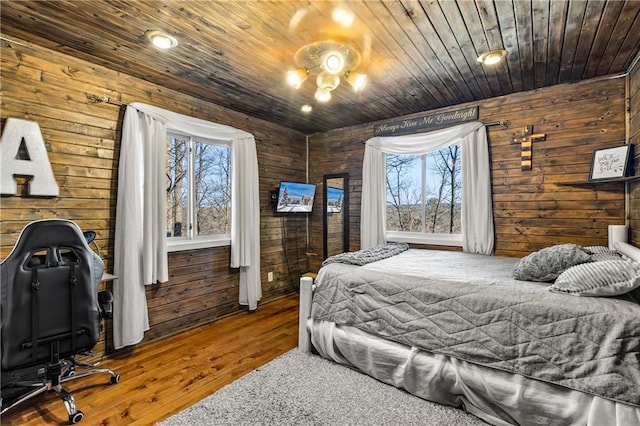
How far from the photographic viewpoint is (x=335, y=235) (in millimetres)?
4539

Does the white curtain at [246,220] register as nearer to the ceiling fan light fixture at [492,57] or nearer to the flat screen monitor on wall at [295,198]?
the flat screen monitor on wall at [295,198]

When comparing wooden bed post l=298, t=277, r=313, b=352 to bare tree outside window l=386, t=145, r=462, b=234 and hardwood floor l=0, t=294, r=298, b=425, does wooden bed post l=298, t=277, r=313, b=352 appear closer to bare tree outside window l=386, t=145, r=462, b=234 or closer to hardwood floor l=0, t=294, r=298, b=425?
hardwood floor l=0, t=294, r=298, b=425

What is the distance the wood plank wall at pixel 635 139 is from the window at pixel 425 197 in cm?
143

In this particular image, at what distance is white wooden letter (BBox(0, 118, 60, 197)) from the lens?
2.10 m

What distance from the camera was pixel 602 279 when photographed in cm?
159

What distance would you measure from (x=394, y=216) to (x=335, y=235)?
0.92 meters

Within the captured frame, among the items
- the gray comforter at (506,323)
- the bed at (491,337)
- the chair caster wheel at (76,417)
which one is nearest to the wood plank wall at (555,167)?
the bed at (491,337)

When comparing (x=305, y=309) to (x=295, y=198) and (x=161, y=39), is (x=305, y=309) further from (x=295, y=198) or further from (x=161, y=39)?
(x=161, y=39)

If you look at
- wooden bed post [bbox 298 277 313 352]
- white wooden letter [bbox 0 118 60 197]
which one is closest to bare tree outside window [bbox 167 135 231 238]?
white wooden letter [bbox 0 118 60 197]

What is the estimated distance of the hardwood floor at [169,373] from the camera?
189cm

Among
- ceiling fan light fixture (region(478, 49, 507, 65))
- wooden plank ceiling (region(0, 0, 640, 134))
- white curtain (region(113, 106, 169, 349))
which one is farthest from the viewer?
white curtain (region(113, 106, 169, 349))

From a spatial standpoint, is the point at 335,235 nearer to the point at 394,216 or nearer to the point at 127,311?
the point at 394,216

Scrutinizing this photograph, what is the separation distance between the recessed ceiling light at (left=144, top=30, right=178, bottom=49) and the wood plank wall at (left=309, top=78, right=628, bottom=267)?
3122 mm

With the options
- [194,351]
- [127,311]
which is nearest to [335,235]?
[194,351]
